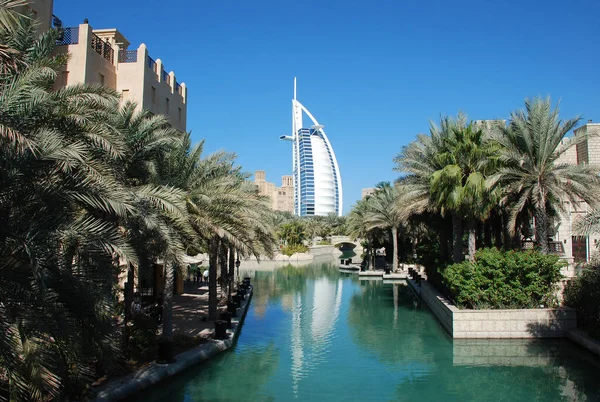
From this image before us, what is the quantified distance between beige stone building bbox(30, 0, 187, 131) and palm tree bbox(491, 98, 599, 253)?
13.9 metres

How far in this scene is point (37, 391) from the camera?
5625 millimetres

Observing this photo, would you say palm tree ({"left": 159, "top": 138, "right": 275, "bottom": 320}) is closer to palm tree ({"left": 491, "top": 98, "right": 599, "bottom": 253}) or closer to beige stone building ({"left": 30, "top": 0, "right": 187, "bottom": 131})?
beige stone building ({"left": 30, "top": 0, "right": 187, "bottom": 131})

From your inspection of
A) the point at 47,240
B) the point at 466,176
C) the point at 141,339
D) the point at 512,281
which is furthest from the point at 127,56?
the point at 512,281

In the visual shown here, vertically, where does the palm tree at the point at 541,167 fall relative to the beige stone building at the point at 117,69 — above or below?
below

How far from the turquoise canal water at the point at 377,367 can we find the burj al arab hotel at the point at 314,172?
161555 millimetres

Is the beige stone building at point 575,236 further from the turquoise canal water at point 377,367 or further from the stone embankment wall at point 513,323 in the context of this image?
the stone embankment wall at point 513,323

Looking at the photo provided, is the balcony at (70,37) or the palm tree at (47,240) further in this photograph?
the balcony at (70,37)

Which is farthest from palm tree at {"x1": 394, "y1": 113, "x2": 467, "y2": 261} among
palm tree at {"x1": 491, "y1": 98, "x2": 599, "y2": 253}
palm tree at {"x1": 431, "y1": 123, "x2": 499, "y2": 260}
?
palm tree at {"x1": 491, "y1": 98, "x2": 599, "y2": 253}

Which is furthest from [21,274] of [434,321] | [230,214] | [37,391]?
[434,321]

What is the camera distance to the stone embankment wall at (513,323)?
1620cm

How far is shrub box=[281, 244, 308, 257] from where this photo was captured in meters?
63.6

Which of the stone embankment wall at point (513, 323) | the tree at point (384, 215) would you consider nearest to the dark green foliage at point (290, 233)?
the tree at point (384, 215)

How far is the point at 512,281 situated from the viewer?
16.8m

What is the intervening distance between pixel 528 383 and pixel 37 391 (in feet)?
36.9
